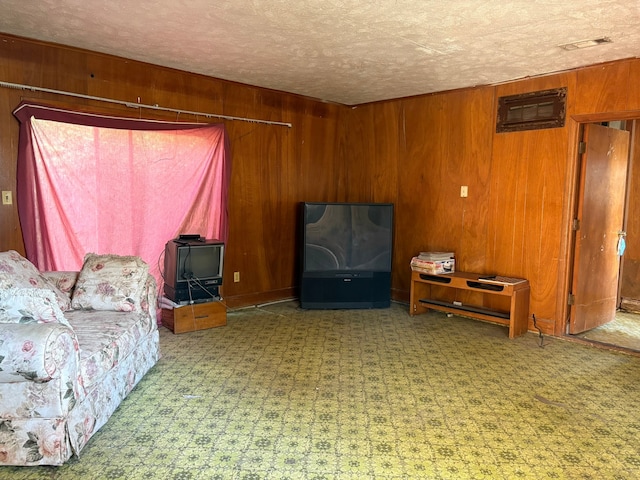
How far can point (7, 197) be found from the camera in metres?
3.55

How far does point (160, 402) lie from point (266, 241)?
8.81 ft

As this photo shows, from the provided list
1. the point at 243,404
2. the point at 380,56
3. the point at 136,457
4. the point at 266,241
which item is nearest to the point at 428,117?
the point at 380,56

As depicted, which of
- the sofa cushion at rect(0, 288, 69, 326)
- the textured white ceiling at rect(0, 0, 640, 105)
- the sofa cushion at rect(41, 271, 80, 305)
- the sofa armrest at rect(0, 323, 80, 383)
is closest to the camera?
the sofa armrest at rect(0, 323, 80, 383)

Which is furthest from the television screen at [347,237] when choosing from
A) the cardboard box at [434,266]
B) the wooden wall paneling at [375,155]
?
the wooden wall paneling at [375,155]

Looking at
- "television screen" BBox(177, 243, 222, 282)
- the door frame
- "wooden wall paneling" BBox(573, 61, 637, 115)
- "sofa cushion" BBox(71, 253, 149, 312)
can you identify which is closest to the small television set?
"television screen" BBox(177, 243, 222, 282)

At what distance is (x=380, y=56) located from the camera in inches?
148

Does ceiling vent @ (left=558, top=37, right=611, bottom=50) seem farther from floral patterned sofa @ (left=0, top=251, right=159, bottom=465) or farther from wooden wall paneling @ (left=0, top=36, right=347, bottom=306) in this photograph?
floral patterned sofa @ (left=0, top=251, right=159, bottom=465)

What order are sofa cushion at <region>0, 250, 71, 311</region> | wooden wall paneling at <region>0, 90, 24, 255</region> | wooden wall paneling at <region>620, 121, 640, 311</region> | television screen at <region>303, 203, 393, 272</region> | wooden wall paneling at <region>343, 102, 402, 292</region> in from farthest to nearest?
1. wooden wall paneling at <region>343, 102, 402, 292</region>
2. wooden wall paneling at <region>620, 121, 640, 311</region>
3. television screen at <region>303, 203, 393, 272</region>
4. wooden wall paneling at <region>0, 90, 24, 255</region>
5. sofa cushion at <region>0, 250, 71, 311</region>

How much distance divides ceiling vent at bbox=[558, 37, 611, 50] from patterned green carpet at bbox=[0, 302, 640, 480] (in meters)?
2.39

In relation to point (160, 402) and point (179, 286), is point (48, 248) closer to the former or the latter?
point (179, 286)

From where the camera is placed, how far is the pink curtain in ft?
11.9

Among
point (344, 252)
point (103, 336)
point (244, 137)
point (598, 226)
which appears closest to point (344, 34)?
point (244, 137)

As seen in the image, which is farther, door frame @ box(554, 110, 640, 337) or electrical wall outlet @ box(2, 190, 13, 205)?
door frame @ box(554, 110, 640, 337)

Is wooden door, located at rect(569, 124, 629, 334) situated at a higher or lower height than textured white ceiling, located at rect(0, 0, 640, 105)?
lower
